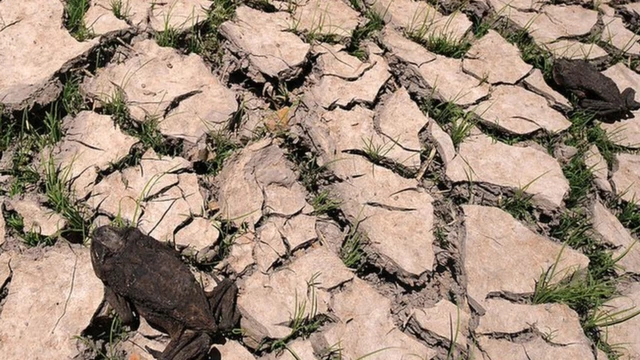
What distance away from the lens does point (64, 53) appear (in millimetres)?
2973

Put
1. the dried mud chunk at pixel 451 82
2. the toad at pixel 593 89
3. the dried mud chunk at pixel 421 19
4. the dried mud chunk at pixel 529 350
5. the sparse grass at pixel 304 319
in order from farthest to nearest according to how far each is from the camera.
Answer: the dried mud chunk at pixel 421 19
the toad at pixel 593 89
the dried mud chunk at pixel 451 82
the dried mud chunk at pixel 529 350
the sparse grass at pixel 304 319

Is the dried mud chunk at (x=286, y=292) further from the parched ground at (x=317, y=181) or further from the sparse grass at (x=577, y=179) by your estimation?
the sparse grass at (x=577, y=179)

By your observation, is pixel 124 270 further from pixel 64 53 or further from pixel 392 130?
pixel 392 130

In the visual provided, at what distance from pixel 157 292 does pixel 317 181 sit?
917 millimetres

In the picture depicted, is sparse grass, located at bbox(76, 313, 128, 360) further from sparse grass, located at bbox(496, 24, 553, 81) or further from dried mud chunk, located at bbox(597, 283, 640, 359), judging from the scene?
sparse grass, located at bbox(496, 24, 553, 81)

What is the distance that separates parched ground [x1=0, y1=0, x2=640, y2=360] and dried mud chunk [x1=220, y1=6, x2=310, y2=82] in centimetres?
1

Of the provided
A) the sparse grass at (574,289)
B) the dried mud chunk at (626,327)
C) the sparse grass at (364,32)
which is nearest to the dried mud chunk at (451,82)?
the sparse grass at (364,32)

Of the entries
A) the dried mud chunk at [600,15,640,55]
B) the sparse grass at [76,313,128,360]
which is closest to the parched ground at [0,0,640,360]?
the sparse grass at [76,313,128,360]

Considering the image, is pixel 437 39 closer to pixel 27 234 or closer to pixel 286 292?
pixel 286 292

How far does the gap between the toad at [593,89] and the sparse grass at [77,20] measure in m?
2.44

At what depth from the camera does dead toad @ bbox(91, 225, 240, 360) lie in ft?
7.67

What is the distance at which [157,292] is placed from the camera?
2350 mm

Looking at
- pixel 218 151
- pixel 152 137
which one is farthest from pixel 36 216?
pixel 218 151

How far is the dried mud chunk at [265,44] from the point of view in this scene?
3.17m
